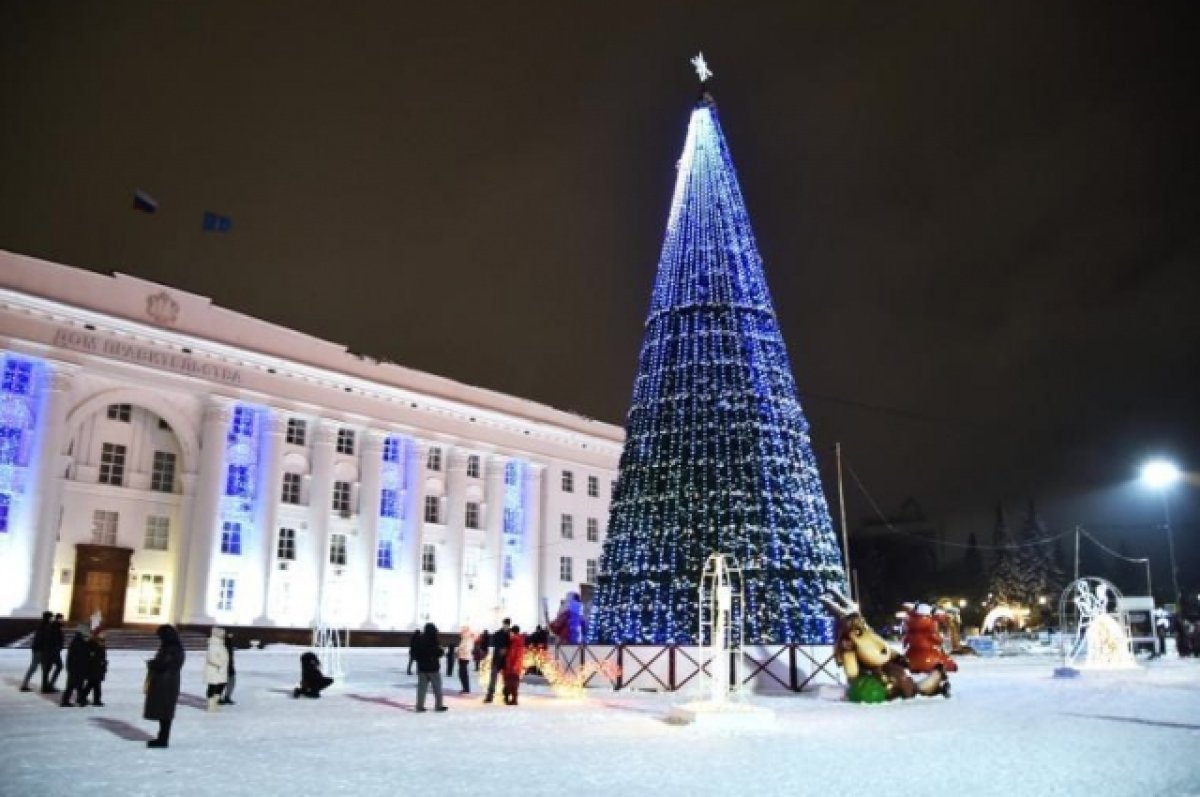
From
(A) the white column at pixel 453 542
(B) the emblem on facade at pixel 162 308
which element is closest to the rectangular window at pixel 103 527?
(B) the emblem on facade at pixel 162 308

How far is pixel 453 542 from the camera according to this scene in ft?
173

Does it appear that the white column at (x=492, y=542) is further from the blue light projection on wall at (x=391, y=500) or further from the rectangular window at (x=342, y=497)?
the rectangular window at (x=342, y=497)

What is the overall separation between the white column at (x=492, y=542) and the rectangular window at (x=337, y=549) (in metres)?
8.89

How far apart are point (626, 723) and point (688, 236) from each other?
13105 mm

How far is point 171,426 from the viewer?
140ft

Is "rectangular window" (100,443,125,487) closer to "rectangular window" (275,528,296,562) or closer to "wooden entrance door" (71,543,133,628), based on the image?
"wooden entrance door" (71,543,133,628)

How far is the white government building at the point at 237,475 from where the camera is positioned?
38062 mm

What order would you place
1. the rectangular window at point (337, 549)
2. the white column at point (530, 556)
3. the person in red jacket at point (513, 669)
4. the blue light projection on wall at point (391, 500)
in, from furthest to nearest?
the white column at point (530, 556) → the blue light projection on wall at point (391, 500) → the rectangular window at point (337, 549) → the person in red jacket at point (513, 669)

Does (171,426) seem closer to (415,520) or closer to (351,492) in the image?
(351,492)

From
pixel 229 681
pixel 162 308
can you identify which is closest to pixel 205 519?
pixel 162 308

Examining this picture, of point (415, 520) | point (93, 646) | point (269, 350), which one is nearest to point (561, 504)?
point (415, 520)

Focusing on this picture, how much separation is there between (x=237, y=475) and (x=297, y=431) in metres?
4.28

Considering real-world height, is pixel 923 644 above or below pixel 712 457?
below

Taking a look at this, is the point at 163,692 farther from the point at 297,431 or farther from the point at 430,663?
the point at 297,431
